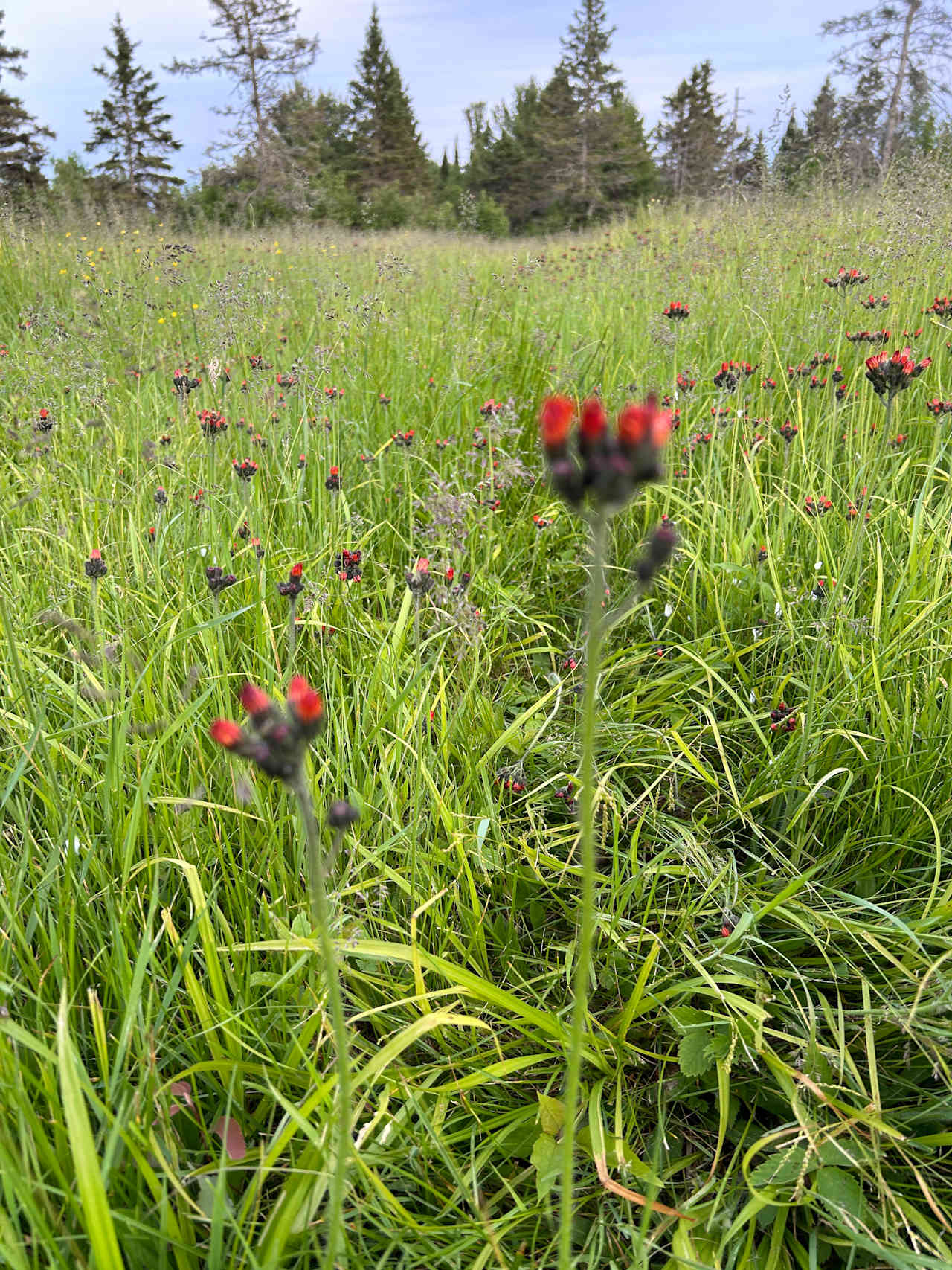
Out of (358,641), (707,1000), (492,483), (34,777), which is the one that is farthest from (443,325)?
(707,1000)

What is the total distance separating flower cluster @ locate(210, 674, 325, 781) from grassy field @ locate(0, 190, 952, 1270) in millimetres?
529

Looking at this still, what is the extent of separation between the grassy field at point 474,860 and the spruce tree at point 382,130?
134 feet

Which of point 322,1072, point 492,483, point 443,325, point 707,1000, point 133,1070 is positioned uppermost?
point 443,325

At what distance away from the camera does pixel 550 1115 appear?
1267 mm

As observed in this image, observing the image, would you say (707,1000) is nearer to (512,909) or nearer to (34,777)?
(512,909)

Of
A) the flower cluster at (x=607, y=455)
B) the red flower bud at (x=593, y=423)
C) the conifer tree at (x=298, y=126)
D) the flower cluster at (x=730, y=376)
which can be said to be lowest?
the flower cluster at (x=730, y=376)

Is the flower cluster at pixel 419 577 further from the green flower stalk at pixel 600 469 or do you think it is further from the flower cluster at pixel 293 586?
the green flower stalk at pixel 600 469

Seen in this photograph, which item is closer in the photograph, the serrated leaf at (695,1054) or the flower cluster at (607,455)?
the flower cluster at (607,455)

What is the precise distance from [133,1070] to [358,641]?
119 cm

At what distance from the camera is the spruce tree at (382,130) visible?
3794cm

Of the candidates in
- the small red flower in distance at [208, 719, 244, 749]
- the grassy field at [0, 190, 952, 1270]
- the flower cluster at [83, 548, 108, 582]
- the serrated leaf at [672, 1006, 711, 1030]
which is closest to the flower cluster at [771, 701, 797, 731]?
the grassy field at [0, 190, 952, 1270]

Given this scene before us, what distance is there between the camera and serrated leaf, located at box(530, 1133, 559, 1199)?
3.78ft

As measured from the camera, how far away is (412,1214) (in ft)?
3.71

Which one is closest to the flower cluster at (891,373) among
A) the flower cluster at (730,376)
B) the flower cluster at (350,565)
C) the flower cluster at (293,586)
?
the flower cluster at (730,376)
